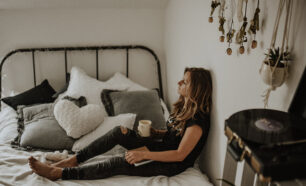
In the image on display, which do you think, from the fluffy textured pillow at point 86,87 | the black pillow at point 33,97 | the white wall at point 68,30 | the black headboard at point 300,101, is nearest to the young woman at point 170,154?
the fluffy textured pillow at point 86,87

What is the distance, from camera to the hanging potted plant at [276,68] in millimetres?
967

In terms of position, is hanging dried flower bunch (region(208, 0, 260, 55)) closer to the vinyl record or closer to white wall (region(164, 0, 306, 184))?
white wall (region(164, 0, 306, 184))

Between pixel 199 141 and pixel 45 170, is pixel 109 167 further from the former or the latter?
pixel 199 141

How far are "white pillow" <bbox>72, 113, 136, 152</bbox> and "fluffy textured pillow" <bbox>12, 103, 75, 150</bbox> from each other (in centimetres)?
7

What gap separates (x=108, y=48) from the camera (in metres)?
2.77

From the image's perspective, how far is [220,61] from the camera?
61.9 inches

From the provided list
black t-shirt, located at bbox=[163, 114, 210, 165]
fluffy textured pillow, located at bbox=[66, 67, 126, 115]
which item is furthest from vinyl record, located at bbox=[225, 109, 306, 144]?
fluffy textured pillow, located at bbox=[66, 67, 126, 115]

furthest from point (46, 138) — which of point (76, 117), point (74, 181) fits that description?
point (74, 181)

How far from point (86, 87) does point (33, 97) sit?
48 centimetres

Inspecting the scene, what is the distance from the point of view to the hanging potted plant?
0.97m

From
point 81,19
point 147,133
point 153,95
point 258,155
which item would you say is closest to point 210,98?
point 147,133

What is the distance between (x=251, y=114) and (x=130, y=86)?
5.85 feet

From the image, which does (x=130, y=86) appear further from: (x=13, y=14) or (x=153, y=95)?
(x=13, y=14)

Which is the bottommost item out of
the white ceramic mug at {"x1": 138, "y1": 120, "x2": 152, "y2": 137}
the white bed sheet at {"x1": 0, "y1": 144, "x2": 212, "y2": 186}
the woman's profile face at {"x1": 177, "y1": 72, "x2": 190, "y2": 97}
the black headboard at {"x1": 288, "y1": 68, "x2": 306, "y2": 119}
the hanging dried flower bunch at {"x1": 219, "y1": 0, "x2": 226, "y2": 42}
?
the white bed sheet at {"x1": 0, "y1": 144, "x2": 212, "y2": 186}
